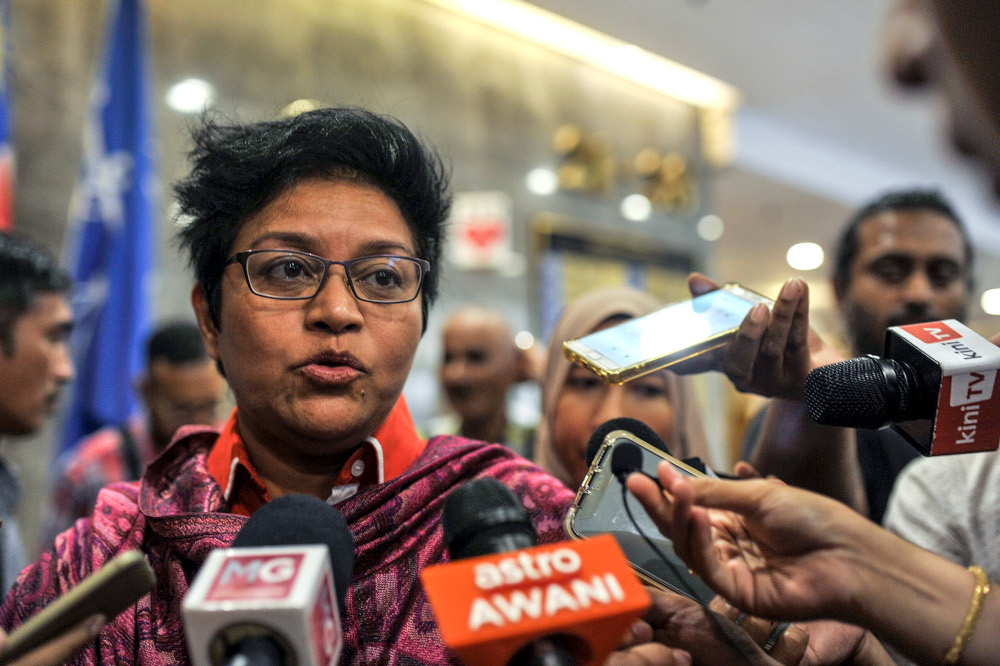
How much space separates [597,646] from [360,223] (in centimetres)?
69

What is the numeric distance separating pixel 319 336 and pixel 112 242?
269 centimetres

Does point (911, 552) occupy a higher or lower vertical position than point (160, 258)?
lower

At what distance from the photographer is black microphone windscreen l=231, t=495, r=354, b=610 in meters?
0.77

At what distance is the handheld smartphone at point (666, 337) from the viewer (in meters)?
1.05

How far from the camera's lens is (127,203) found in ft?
11.0

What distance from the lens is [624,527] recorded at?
900 millimetres

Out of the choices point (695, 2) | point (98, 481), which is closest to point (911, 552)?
point (98, 481)

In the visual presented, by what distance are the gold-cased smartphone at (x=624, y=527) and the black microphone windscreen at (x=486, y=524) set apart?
150mm

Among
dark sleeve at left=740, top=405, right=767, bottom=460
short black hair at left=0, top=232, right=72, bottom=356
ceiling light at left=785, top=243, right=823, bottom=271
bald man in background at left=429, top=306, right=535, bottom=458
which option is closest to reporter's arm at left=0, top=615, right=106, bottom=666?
dark sleeve at left=740, top=405, right=767, bottom=460

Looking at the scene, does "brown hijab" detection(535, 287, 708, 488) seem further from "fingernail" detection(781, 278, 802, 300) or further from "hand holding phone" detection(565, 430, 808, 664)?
"hand holding phone" detection(565, 430, 808, 664)

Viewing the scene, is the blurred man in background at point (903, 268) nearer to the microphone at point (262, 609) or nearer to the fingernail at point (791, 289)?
the fingernail at point (791, 289)

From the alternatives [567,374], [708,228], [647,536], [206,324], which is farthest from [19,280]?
[708,228]

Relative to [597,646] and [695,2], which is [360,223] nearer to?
[597,646]

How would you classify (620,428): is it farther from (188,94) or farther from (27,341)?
(188,94)
